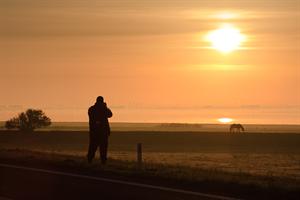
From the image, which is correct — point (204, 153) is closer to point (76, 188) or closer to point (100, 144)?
point (100, 144)

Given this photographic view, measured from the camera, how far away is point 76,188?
16234 mm

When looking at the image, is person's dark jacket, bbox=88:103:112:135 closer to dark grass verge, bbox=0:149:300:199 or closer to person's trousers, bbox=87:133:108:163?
person's trousers, bbox=87:133:108:163

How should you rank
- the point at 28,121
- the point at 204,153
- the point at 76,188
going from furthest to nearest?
the point at 28,121 < the point at 204,153 < the point at 76,188

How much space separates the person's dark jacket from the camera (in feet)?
76.4

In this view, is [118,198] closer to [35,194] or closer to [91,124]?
[35,194]

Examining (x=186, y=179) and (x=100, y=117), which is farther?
(x=100, y=117)

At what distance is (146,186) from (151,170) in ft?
13.7

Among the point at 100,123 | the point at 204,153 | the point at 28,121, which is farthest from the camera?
the point at 28,121

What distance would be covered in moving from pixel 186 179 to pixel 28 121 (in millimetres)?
78077

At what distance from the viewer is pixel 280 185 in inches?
693

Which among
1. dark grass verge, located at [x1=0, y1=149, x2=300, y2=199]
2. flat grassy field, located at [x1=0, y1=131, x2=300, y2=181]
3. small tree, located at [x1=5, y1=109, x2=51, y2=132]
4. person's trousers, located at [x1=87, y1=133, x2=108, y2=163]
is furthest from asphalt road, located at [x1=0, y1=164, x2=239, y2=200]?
small tree, located at [x1=5, y1=109, x2=51, y2=132]

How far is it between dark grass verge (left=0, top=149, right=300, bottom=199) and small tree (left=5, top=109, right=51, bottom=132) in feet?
234

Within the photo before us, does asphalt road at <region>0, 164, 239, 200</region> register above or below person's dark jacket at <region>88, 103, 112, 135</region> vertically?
below

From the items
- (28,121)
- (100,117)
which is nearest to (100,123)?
(100,117)
